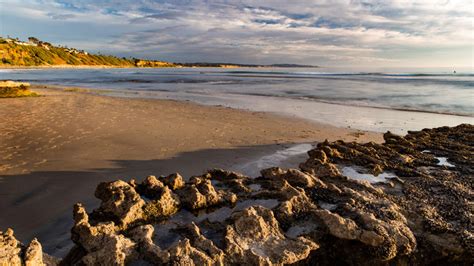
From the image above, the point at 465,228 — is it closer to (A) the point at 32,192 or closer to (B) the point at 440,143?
(B) the point at 440,143

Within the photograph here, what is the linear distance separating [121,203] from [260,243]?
1.71 metres

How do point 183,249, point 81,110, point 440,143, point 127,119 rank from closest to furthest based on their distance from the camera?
point 183,249, point 440,143, point 127,119, point 81,110

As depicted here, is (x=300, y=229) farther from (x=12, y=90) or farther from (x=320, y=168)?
(x=12, y=90)

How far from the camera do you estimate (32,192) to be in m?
5.81

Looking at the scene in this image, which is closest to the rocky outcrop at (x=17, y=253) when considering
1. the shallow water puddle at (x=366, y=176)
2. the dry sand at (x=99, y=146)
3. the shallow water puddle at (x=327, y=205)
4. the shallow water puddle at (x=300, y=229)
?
the dry sand at (x=99, y=146)

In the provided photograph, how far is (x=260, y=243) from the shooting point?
3.54 meters

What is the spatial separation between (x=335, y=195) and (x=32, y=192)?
195 inches

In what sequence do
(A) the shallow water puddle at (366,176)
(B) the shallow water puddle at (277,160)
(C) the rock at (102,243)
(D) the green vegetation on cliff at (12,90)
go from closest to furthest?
1. (C) the rock at (102,243)
2. (A) the shallow water puddle at (366,176)
3. (B) the shallow water puddle at (277,160)
4. (D) the green vegetation on cliff at (12,90)

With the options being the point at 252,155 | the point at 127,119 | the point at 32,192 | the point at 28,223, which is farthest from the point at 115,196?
the point at 127,119

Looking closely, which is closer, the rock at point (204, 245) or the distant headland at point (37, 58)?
the rock at point (204, 245)

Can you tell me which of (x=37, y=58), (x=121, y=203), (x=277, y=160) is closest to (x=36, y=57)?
(x=37, y=58)

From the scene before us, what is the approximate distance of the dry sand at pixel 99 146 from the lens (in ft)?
17.8

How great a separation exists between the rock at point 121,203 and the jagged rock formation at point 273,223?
1 cm

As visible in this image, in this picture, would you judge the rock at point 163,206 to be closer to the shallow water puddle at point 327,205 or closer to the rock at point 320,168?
the shallow water puddle at point 327,205
